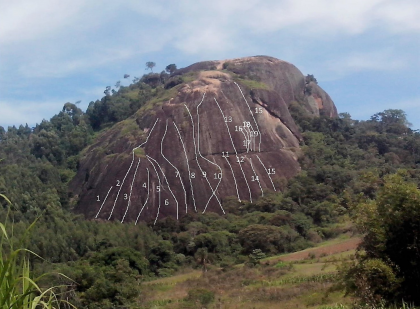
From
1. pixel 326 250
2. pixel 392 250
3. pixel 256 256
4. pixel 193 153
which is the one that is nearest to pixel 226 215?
pixel 193 153

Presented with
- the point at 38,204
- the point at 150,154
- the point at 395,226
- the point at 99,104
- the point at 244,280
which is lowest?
the point at 244,280

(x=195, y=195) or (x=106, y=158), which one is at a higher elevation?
(x=106, y=158)

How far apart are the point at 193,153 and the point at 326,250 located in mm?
12638

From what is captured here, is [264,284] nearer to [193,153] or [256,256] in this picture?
[256,256]

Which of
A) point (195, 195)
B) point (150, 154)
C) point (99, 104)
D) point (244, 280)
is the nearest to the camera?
point (244, 280)

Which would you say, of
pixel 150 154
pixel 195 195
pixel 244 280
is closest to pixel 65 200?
pixel 150 154

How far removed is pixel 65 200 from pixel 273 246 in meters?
13.3

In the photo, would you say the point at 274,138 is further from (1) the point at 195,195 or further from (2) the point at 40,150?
(2) the point at 40,150

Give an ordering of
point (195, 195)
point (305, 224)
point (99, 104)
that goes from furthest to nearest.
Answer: point (99, 104) < point (195, 195) < point (305, 224)

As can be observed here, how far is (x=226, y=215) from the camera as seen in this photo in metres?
28.7

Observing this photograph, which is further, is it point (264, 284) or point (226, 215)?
point (226, 215)

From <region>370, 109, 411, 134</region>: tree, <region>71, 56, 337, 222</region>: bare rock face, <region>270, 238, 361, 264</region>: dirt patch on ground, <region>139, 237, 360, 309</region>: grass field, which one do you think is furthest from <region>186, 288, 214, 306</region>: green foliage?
<region>370, 109, 411, 134</region>: tree

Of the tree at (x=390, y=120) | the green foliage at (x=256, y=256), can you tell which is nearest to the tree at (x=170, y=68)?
the tree at (x=390, y=120)

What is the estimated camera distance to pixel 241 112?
34.7m
